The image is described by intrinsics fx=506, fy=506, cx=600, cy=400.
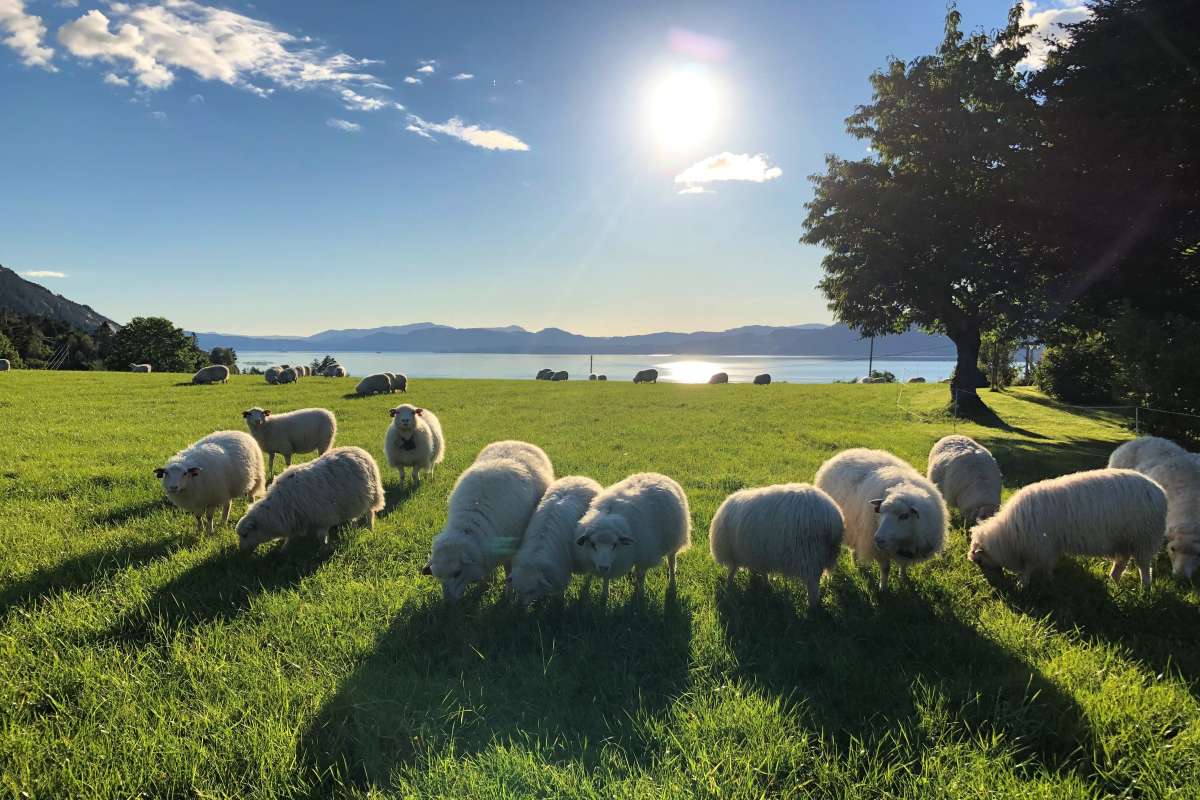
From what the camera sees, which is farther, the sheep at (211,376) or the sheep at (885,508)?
the sheep at (211,376)

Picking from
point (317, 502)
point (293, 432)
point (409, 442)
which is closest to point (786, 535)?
point (317, 502)

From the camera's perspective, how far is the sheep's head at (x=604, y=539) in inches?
186

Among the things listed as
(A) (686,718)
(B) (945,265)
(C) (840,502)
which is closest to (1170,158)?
(B) (945,265)

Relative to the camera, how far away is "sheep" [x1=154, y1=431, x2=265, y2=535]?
6.56m

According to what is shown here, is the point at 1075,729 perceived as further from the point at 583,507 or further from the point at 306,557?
the point at 306,557

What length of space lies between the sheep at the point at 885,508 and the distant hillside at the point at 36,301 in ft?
761

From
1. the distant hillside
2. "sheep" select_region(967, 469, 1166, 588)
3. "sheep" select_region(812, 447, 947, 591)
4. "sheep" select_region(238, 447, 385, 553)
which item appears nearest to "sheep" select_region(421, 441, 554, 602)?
"sheep" select_region(238, 447, 385, 553)

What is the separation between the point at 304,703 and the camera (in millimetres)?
3387

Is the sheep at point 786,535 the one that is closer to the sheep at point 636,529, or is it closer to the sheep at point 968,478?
the sheep at point 636,529

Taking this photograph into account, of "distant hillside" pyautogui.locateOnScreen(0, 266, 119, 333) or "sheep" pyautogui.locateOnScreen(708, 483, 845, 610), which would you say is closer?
"sheep" pyautogui.locateOnScreen(708, 483, 845, 610)

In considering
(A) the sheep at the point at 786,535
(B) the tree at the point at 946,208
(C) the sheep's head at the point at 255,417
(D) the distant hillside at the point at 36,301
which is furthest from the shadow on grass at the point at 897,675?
(D) the distant hillside at the point at 36,301

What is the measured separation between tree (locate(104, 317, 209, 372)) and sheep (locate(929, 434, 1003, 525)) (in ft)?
256

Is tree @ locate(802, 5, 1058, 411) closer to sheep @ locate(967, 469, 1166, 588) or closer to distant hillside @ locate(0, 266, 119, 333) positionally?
sheep @ locate(967, 469, 1166, 588)

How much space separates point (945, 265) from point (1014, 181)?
3.79m
